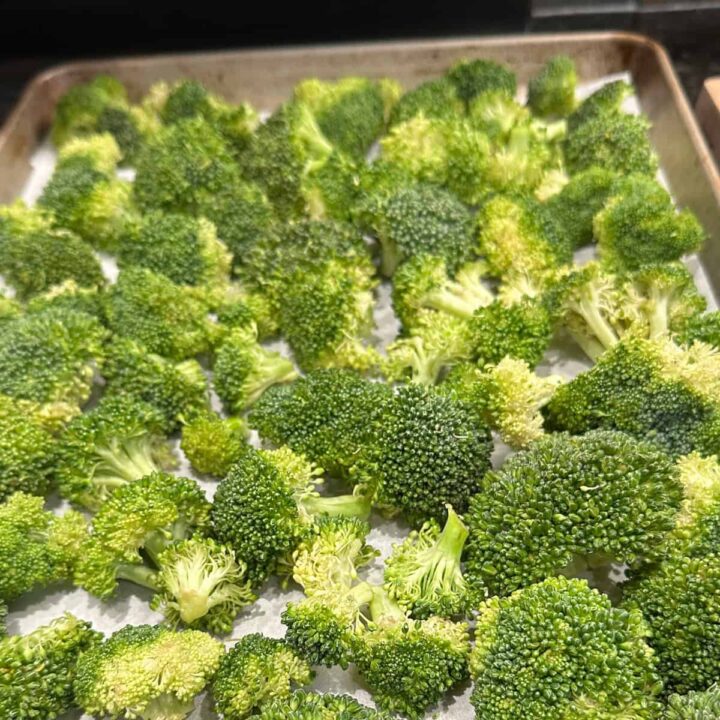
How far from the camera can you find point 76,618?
130 centimetres

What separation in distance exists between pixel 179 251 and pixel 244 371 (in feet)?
1.33

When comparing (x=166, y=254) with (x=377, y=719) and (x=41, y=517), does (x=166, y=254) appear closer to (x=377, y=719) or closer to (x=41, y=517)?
(x=41, y=517)

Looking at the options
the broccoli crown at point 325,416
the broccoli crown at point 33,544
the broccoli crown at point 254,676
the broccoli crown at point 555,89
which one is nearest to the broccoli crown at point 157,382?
the broccoli crown at point 325,416

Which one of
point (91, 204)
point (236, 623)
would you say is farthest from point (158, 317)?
point (236, 623)

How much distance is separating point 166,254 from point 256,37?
122 centimetres

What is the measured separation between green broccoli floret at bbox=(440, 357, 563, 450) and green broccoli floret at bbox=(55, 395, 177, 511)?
0.64m

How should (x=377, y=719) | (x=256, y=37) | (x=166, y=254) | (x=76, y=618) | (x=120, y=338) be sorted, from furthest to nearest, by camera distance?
(x=256, y=37), (x=166, y=254), (x=120, y=338), (x=76, y=618), (x=377, y=719)

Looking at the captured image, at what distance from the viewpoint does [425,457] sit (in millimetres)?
1303

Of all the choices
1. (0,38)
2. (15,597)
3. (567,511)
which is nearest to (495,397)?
(567,511)

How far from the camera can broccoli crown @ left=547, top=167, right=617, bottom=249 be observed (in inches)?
69.8

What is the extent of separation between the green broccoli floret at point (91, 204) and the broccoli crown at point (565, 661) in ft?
4.49

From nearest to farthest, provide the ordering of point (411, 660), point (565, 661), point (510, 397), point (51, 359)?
point (565, 661) < point (411, 660) < point (510, 397) < point (51, 359)

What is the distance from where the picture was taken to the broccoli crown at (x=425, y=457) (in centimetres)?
130

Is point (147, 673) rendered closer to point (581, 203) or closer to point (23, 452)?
point (23, 452)
